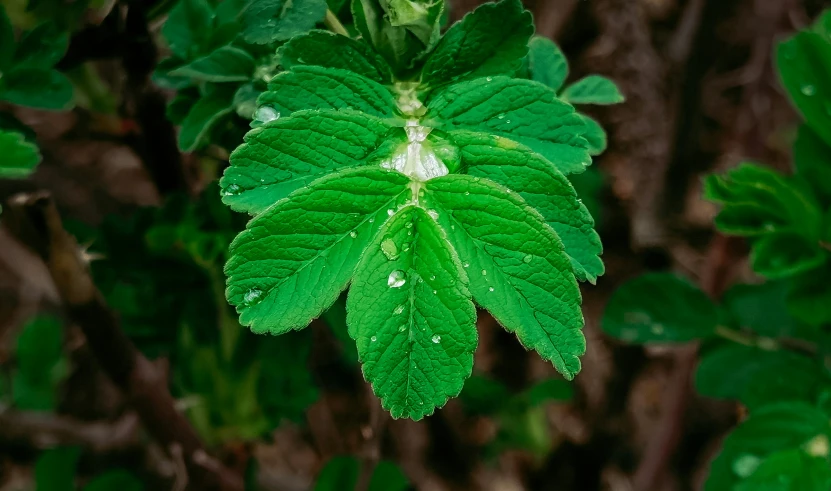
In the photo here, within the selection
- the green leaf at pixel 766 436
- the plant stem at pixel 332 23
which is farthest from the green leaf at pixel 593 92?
the green leaf at pixel 766 436

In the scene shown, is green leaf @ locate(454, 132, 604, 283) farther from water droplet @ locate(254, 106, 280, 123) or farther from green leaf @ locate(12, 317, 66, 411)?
green leaf @ locate(12, 317, 66, 411)

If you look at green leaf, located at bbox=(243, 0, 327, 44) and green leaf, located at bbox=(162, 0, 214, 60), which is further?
green leaf, located at bbox=(162, 0, 214, 60)

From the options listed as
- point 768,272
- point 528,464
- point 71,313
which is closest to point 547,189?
point 768,272

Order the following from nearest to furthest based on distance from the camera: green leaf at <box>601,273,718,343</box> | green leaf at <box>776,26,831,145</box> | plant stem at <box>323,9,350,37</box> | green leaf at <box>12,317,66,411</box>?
1. plant stem at <box>323,9,350,37</box>
2. green leaf at <box>776,26,831,145</box>
3. green leaf at <box>601,273,718,343</box>
4. green leaf at <box>12,317,66,411</box>

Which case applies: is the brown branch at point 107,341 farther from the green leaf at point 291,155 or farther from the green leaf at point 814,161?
the green leaf at point 814,161

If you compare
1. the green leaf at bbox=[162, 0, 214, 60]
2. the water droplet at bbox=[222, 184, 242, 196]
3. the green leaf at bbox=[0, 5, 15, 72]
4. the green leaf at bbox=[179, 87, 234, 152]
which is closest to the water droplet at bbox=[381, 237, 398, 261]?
the water droplet at bbox=[222, 184, 242, 196]

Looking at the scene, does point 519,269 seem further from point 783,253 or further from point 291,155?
point 783,253

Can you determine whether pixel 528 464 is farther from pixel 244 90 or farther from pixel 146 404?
pixel 244 90
